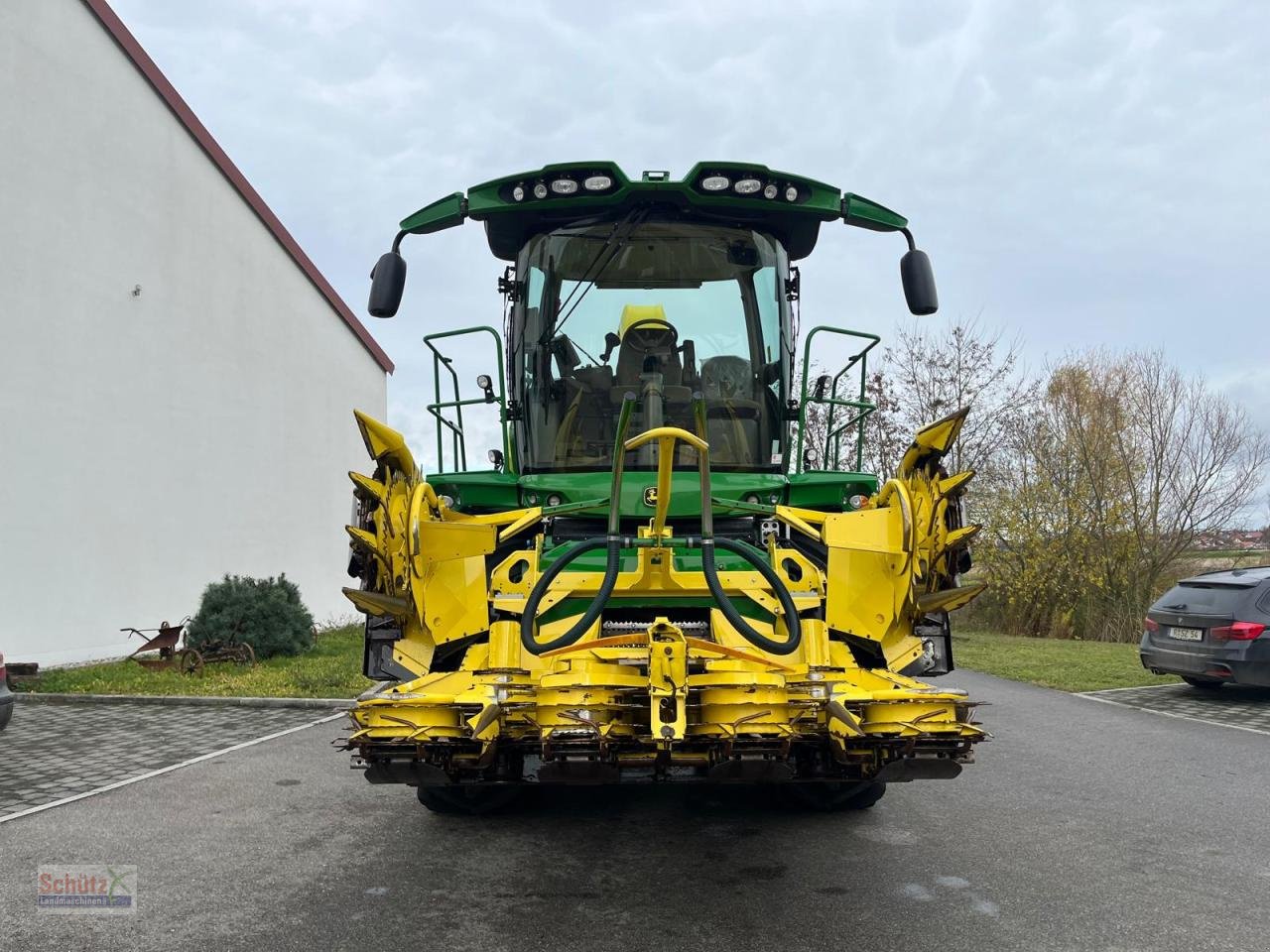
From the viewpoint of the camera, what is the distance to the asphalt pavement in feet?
11.8

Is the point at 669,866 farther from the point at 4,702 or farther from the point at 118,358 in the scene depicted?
the point at 118,358

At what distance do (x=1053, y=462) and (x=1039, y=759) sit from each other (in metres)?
17.3

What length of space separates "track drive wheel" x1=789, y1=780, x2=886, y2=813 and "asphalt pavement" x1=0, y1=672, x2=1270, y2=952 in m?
0.07

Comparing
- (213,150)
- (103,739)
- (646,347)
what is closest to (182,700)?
(103,739)

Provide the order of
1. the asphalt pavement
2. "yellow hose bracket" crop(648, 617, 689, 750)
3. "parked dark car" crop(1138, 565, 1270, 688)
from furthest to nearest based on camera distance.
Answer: "parked dark car" crop(1138, 565, 1270, 688) < the asphalt pavement < "yellow hose bracket" crop(648, 617, 689, 750)

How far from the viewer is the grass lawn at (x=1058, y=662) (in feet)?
38.3

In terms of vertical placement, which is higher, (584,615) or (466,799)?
(584,615)

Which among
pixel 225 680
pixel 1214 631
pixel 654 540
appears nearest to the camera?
pixel 654 540

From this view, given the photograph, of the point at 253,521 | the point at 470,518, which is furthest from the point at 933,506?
the point at 253,521

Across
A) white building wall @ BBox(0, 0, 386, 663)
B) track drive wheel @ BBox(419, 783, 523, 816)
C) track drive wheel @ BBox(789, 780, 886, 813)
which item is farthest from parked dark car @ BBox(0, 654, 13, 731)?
white building wall @ BBox(0, 0, 386, 663)

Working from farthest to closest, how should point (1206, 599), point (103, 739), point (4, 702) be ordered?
point (1206, 599) → point (103, 739) → point (4, 702)

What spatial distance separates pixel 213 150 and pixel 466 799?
42.0ft

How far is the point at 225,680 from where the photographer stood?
10.5 meters

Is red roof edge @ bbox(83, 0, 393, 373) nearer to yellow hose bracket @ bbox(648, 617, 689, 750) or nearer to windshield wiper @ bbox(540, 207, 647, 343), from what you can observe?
windshield wiper @ bbox(540, 207, 647, 343)
